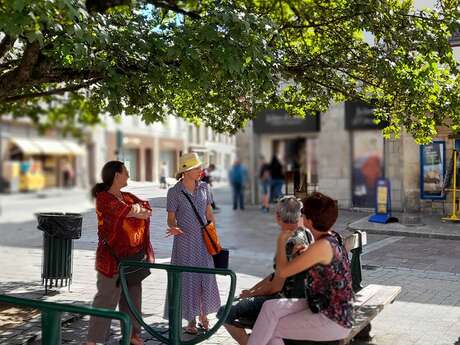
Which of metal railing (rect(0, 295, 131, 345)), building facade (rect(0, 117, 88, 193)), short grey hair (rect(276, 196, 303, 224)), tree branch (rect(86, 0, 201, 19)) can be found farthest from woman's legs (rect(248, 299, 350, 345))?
building facade (rect(0, 117, 88, 193))

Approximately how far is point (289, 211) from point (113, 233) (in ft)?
5.13

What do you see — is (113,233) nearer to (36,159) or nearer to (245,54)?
(245,54)

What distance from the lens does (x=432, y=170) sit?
25.2ft

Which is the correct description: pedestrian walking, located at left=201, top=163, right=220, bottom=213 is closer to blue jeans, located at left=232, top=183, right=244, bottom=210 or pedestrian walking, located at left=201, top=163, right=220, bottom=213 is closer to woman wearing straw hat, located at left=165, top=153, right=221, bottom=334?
woman wearing straw hat, located at left=165, top=153, right=221, bottom=334

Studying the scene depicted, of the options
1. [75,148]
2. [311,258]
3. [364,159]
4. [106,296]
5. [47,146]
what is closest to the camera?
[311,258]

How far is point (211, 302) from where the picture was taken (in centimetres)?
567

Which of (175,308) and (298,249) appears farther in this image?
(175,308)

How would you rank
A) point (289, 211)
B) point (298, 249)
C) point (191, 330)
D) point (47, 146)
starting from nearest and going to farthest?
1. point (298, 249)
2. point (289, 211)
3. point (191, 330)
4. point (47, 146)

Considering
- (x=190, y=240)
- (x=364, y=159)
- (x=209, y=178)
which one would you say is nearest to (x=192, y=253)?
(x=190, y=240)

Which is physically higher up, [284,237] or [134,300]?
[284,237]

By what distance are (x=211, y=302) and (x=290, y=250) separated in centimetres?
163

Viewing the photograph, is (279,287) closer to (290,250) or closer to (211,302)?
(290,250)

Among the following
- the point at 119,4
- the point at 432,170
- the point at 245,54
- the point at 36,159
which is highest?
the point at 119,4

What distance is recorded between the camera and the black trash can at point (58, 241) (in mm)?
7090
